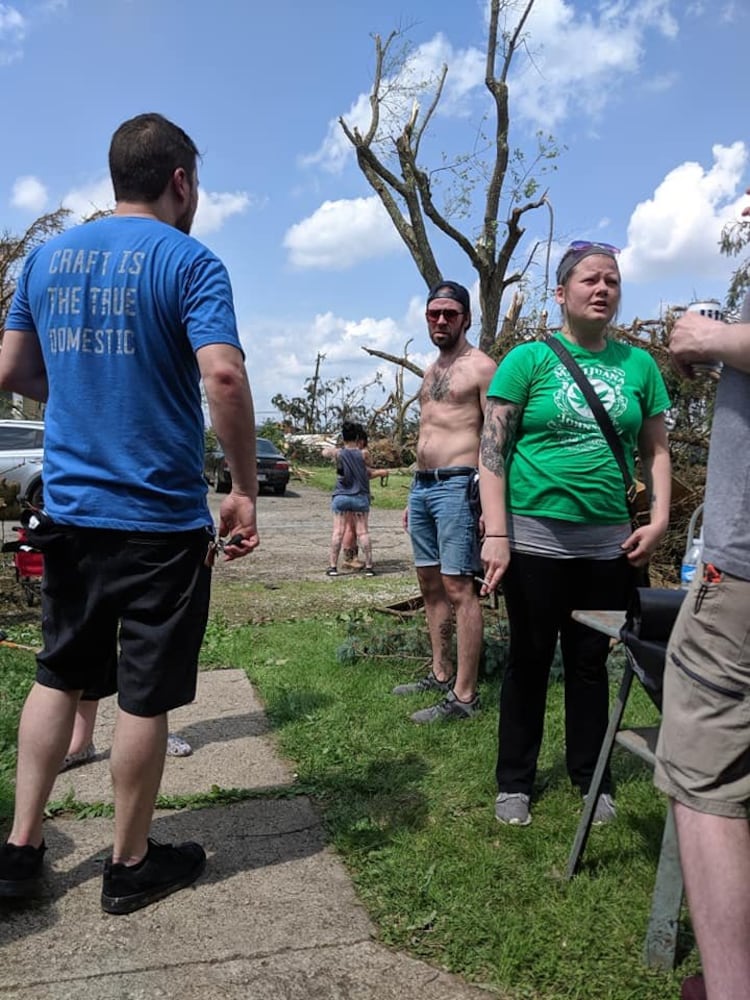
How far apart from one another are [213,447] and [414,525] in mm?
24479

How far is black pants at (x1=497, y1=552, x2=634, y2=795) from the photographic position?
120 inches

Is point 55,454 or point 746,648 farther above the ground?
point 55,454

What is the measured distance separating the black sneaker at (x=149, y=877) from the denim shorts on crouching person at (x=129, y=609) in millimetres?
479

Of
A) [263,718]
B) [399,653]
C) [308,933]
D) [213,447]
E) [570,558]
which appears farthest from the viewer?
[213,447]

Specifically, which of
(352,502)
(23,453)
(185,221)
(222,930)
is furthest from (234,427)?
(23,453)

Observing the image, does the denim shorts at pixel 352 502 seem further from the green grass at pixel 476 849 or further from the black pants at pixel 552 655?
the black pants at pixel 552 655

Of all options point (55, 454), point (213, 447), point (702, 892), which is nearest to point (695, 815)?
point (702, 892)

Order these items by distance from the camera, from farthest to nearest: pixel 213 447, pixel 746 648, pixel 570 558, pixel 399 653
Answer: pixel 213 447 → pixel 399 653 → pixel 570 558 → pixel 746 648

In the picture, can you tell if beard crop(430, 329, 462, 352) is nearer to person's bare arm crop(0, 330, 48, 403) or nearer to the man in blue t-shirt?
the man in blue t-shirt

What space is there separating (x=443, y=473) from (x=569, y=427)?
126 centimetres

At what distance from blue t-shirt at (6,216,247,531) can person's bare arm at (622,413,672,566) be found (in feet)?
5.13

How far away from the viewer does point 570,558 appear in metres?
3.04

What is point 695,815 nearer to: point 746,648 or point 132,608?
point 746,648

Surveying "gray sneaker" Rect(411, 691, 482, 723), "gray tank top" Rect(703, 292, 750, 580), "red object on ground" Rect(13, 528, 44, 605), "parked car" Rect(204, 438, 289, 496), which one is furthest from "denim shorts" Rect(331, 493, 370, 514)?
"parked car" Rect(204, 438, 289, 496)
